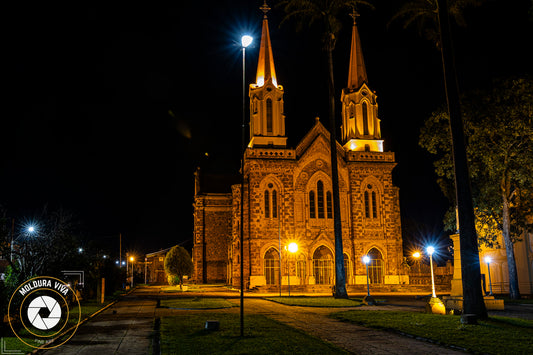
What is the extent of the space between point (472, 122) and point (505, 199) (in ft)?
18.5

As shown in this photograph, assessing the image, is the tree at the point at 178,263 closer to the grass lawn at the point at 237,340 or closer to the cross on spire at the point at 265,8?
the cross on spire at the point at 265,8

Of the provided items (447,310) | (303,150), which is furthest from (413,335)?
(303,150)

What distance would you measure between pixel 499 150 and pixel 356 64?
26.1 m

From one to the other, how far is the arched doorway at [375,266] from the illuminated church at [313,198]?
0.32ft

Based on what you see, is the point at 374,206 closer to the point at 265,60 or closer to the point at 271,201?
the point at 271,201

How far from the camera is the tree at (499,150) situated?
29.4m

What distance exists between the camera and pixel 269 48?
52562 millimetres

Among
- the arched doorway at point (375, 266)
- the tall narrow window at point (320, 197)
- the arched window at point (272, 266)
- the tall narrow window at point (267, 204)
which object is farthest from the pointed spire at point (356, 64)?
the arched window at point (272, 266)

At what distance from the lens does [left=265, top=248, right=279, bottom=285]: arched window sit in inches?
1859

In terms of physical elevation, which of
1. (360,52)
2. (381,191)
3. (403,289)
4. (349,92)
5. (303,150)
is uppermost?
(360,52)

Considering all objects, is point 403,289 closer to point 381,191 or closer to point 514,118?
point 381,191

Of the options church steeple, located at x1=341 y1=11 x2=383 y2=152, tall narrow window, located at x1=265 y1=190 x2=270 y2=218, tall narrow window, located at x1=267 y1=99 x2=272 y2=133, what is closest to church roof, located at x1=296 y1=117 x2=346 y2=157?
church steeple, located at x1=341 y1=11 x2=383 y2=152

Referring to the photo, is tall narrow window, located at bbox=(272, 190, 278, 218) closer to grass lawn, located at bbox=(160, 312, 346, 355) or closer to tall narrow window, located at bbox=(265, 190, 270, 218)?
tall narrow window, located at bbox=(265, 190, 270, 218)


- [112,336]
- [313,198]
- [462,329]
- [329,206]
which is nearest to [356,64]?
[313,198]
